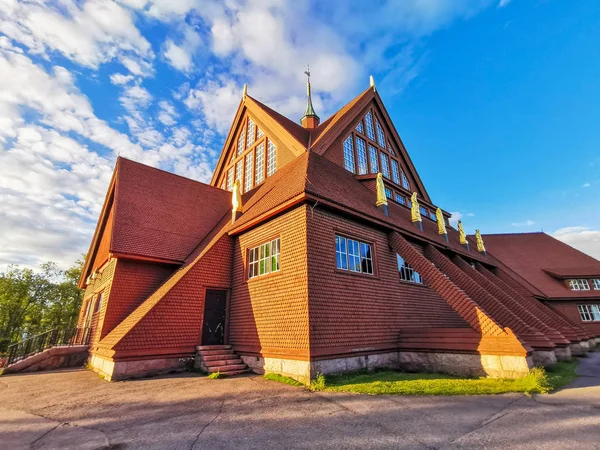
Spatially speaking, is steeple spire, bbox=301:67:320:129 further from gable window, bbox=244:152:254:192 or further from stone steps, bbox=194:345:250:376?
stone steps, bbox=194:345:250:376

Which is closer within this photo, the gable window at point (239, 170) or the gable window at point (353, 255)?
the gable window at point (353, 255)

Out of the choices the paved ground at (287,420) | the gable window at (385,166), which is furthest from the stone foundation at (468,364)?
the gable window at (385,166)

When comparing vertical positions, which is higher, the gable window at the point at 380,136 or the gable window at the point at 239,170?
the gable window at the point at 380,136

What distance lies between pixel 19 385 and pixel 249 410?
8.21 meters

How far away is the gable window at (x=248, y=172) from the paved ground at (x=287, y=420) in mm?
12662

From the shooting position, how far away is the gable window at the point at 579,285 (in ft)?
82.5

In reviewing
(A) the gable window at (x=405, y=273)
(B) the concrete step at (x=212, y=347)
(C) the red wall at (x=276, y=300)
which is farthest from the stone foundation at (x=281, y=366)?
(A) the gable window at (x=405, y=273)

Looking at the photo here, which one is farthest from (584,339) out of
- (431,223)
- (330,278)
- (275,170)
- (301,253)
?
(275,170)

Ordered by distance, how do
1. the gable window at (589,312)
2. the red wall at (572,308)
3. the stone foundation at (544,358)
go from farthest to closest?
the gable window at (589,312)
the red wall at (572,308)
the stone foundation at (544,358)

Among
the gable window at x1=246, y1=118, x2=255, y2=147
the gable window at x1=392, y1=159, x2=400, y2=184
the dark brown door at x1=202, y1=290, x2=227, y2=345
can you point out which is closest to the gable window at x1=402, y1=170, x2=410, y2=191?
the gable window at x1=392, y1=159, x2=400, y2=184

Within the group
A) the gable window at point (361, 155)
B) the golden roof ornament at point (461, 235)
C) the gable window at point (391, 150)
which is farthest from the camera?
the gable window at point (391, 150)

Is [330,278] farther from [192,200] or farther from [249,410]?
[192,200]

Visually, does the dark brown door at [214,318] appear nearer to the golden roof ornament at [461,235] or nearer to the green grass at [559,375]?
the green grass at [559,375]

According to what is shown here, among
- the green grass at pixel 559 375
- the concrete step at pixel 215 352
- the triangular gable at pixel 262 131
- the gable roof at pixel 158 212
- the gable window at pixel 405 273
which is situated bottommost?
the green grass at pixel 559 375
